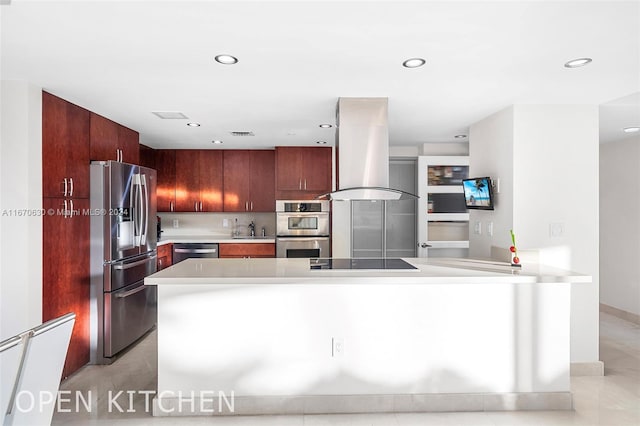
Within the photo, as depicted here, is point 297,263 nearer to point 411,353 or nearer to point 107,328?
point 411,353

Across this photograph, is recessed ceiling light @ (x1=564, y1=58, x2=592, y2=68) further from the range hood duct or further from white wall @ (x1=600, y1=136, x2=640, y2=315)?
white wall @ (x1=600, y1=136, x2=640, y2=315)

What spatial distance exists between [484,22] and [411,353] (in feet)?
6.61

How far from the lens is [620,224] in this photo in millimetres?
4828

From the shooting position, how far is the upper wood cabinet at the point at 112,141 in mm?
3556

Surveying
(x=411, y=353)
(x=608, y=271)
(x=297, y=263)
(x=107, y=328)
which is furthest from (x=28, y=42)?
(x=608, y=271)

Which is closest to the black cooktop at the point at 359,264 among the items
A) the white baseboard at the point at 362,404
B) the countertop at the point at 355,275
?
the countertop at the point at 355,275

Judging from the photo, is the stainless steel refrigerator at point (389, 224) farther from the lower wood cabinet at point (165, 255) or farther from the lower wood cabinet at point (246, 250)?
the lower wood cabinet at point (165, 255)

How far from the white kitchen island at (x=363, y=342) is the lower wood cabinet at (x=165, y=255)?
103 inches

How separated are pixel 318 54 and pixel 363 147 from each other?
1.04 m

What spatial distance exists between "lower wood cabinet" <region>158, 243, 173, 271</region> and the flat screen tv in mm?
3767

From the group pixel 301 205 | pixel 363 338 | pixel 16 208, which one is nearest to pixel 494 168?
pixel 363 338

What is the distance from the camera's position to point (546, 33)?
1.94 m

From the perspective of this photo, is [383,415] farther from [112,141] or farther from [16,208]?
[112,141]

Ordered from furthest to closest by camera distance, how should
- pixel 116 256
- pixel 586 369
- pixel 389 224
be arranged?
pixel 389 224 → pixel 116 256 → pixel 586 369
